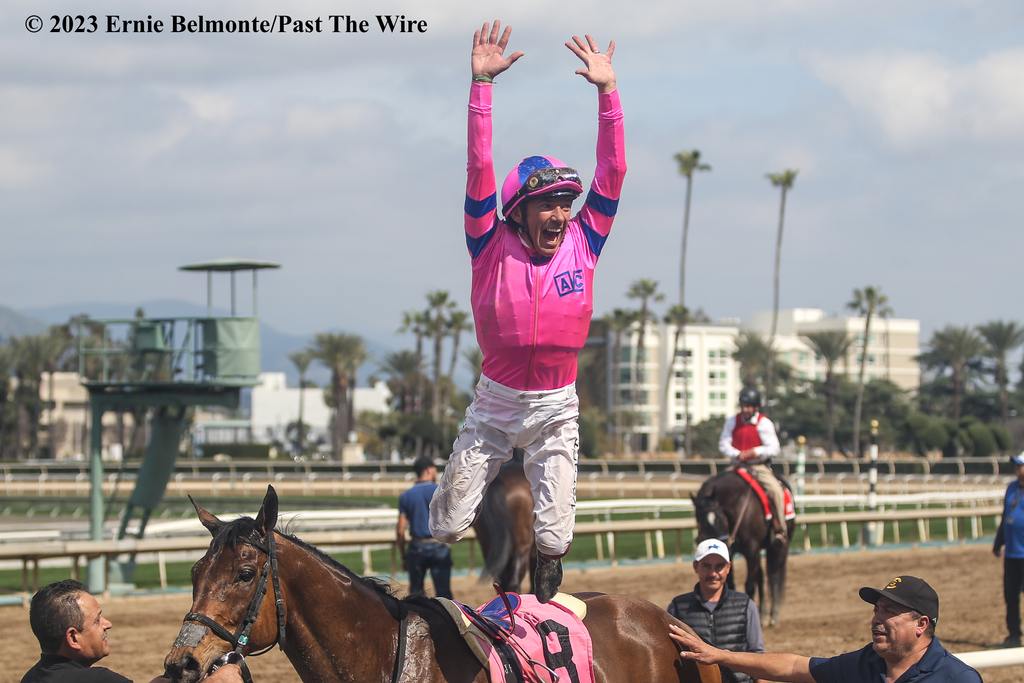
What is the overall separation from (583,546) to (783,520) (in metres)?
10.8

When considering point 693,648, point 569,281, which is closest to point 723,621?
point 693,648

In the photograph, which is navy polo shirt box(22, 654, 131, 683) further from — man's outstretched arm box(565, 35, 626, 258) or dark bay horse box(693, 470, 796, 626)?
dark bay horse box(693, 470, 796, 626)

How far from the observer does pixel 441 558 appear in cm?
1268

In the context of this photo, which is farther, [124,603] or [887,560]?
[887,560]

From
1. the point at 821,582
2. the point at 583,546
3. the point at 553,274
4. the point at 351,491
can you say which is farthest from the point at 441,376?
the point at 553,274

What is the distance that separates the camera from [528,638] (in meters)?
5.03

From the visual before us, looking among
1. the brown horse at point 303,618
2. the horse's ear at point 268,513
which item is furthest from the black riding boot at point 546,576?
the horse's ear at point 268,513

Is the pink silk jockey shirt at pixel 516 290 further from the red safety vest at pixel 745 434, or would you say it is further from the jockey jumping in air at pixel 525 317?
the red safety vest at pixel 745 434

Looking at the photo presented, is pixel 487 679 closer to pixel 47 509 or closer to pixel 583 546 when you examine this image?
pixel 583 546

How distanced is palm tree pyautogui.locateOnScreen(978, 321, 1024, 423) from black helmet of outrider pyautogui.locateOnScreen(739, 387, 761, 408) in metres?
87.8

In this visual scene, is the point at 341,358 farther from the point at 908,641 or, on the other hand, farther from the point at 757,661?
the point at 908,641

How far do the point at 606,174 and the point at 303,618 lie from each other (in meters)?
1.97

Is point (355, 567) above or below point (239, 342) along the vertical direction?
below

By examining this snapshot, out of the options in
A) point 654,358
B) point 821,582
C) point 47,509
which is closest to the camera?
point 821,582
